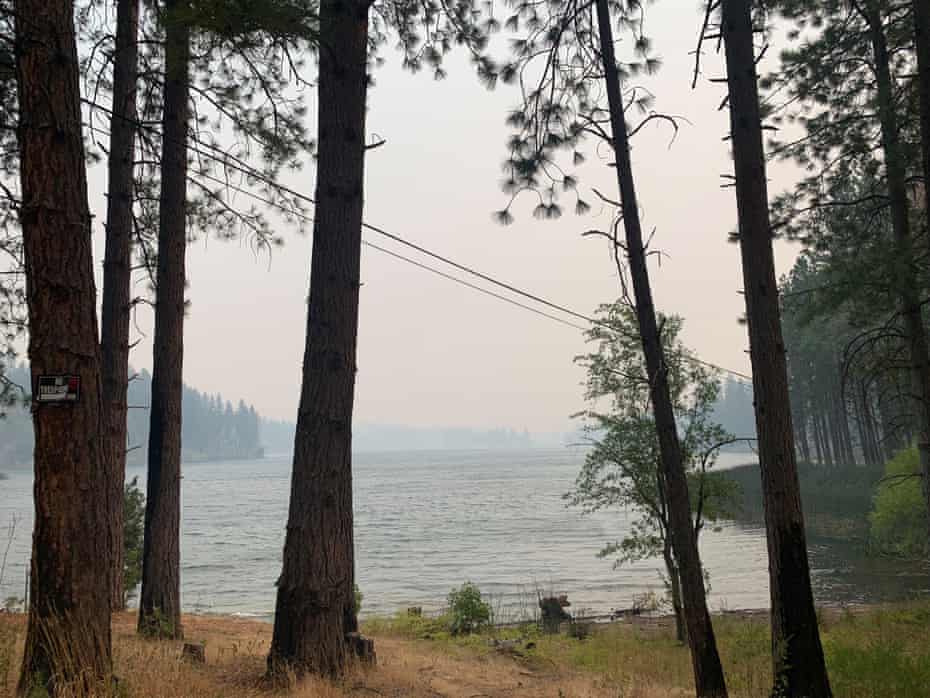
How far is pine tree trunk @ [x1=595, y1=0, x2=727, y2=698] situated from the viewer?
22.2 ft

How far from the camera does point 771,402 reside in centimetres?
639

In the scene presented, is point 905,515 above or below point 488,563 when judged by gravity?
above

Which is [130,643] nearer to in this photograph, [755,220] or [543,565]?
[755,220]

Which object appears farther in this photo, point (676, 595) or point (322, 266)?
point (676, 595)

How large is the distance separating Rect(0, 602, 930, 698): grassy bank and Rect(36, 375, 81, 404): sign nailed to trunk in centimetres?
166

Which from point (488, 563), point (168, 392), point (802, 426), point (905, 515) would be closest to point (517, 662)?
point (168, 392)

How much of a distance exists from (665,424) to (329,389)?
139 inches

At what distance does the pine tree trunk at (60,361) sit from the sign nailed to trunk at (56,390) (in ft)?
0.13

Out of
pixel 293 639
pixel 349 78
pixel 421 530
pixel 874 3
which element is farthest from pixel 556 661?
pixel 421 530

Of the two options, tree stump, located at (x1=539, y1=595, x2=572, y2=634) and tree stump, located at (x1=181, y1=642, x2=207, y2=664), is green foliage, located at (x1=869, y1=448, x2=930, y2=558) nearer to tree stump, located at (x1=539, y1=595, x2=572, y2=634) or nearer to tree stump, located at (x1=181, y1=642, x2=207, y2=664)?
tree stump, located at (x1=539, y1=595, x2=572, y2=634)

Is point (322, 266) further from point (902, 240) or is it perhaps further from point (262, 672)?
point (902, 240)

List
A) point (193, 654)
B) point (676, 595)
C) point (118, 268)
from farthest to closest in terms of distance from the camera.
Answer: point (676, 595) < point (118, 268) < point (193, 654)

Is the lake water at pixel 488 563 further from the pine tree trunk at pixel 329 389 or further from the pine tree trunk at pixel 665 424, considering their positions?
the pine tree trunk at pixel 665 424

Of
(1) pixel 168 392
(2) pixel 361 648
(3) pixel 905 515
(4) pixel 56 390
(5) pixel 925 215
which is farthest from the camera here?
(3) pixel 905 515
